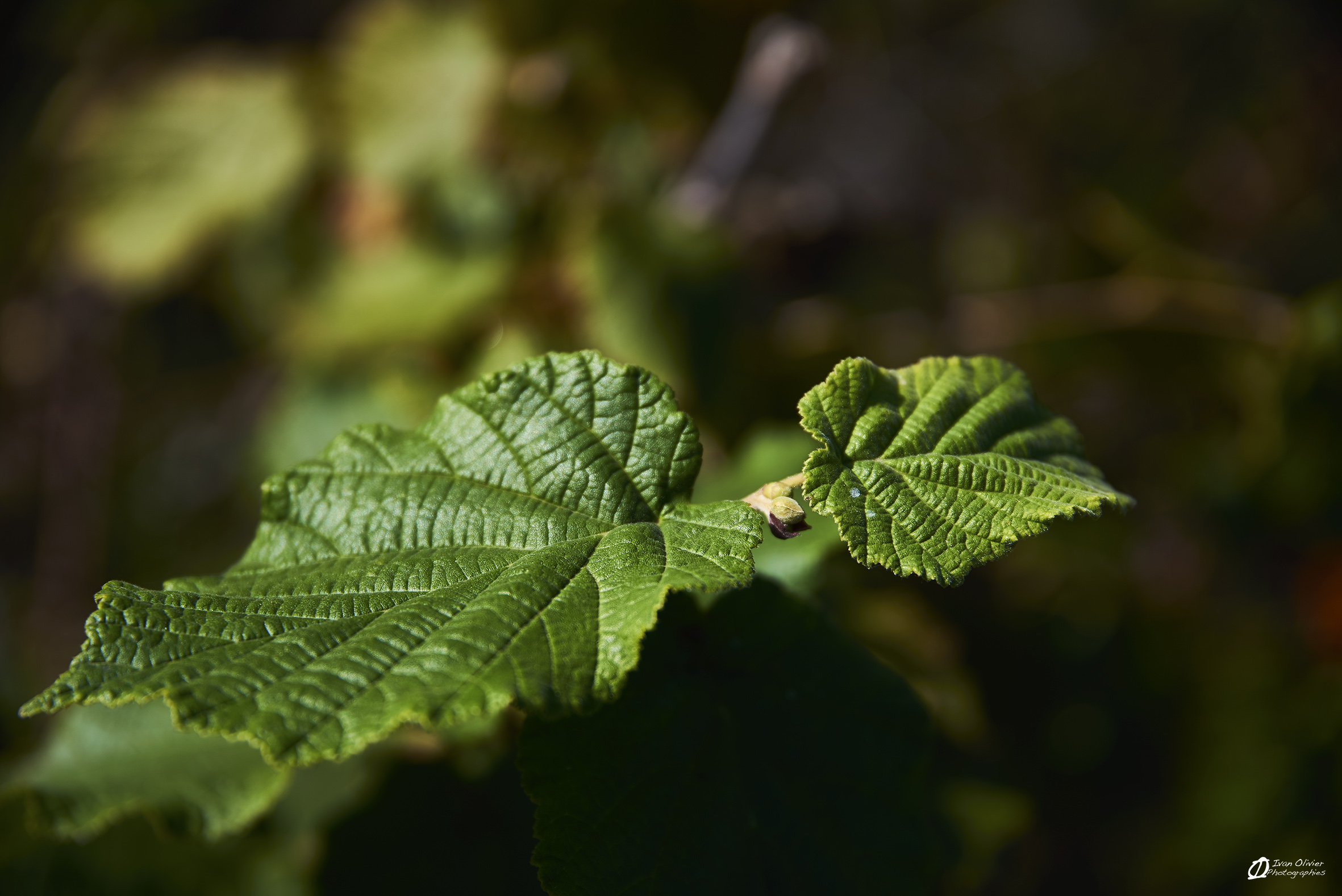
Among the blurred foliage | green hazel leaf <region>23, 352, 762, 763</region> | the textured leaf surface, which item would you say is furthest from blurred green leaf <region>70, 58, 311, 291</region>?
green hazel leaf <region>23, 352, 762, 763</region>

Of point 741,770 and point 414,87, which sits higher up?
point 414,87

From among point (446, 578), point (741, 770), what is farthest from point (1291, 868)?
point (446, 578)

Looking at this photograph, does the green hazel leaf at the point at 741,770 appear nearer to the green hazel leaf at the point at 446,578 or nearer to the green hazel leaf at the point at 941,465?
the green hazel leaf at the point at 446,578

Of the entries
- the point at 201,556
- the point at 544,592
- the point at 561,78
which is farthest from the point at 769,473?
the point at 201,556

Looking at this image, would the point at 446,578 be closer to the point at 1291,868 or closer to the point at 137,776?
the point at 137,776

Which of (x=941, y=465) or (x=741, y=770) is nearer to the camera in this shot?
(x=941, y=465)
